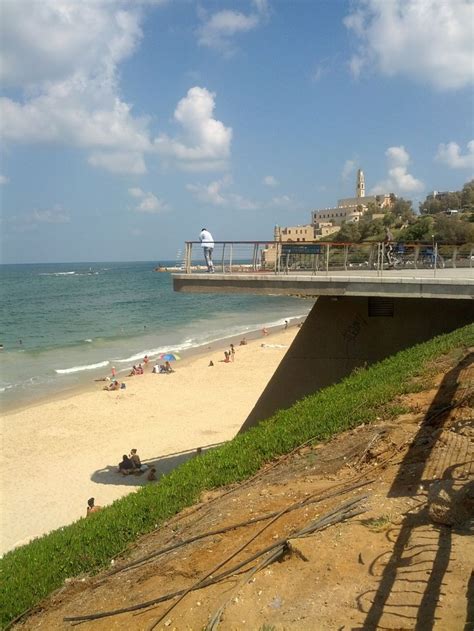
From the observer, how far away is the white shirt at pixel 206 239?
1253 cm

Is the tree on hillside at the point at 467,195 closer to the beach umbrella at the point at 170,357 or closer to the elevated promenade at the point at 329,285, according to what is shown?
the beach umbrella at the point at 170,357

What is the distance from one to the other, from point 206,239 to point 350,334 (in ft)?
13.1

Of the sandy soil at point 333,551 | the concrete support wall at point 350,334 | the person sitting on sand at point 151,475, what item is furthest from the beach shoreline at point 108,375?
the sandy soil at point 333,551

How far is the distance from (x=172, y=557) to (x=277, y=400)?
24.1 feet

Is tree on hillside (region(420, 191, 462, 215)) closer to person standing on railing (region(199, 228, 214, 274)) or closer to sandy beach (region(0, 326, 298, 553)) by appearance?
sandy beach (region(0, 326, 298, 553))

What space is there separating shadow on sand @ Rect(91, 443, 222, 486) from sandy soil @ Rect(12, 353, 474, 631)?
29.8ft

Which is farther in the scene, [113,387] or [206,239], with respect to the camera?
[113,387]

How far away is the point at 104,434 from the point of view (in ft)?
66.3

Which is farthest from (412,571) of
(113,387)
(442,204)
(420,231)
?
(442,204)

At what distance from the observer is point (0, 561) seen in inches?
294

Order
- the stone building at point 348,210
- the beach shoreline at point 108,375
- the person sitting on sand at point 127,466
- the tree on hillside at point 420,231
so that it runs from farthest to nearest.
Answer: the stone building at point 348,210 < the tree on hillside at point 420,231 < the beach shoreline at point 108,375 < the person sitting on sand at point 127,466

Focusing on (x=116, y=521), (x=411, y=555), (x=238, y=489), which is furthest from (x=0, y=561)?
(x=411, y=555)

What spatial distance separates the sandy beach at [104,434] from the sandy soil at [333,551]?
859 centimetres

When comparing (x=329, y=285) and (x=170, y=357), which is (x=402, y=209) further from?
(x=329, y=285)
